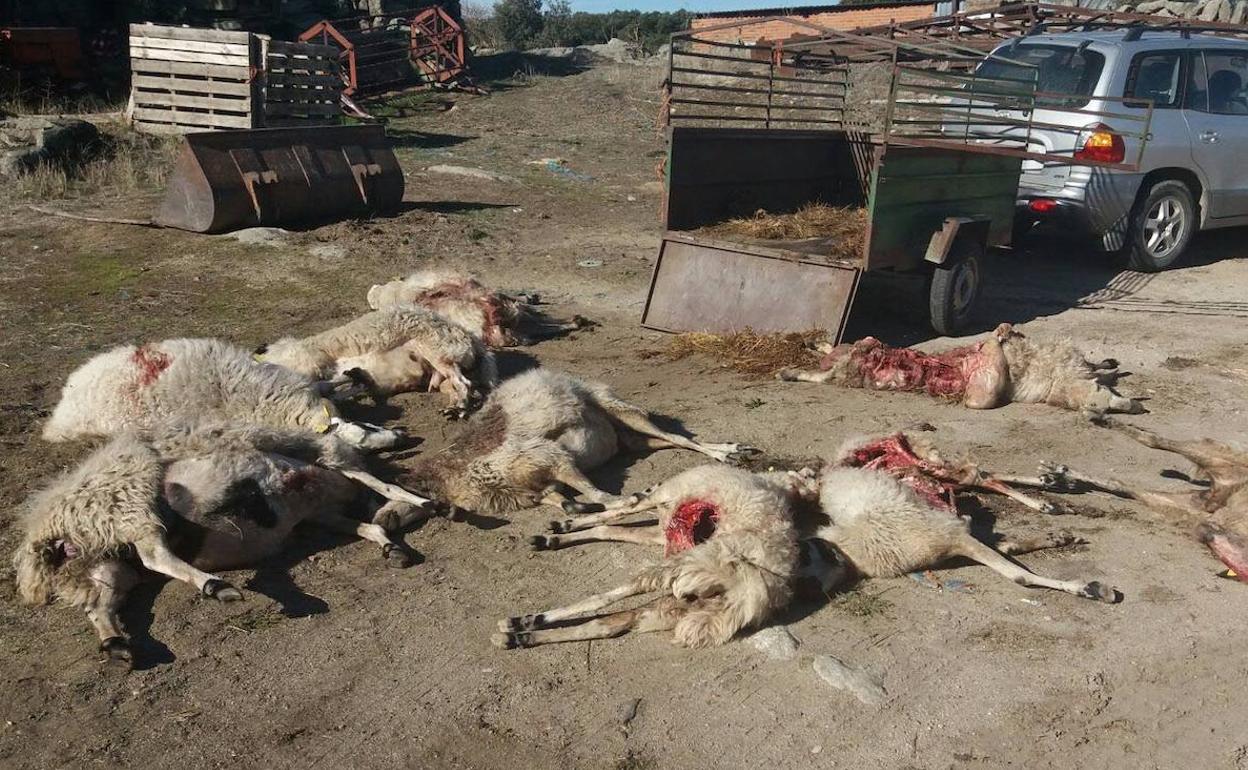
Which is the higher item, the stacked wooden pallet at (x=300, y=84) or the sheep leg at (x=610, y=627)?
the stacked wooden pallet at (x=300, y=84)

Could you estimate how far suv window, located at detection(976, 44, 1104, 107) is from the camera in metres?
9.91

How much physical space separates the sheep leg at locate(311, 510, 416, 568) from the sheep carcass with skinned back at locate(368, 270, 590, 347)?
9.76ft

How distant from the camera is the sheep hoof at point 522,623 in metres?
4.01

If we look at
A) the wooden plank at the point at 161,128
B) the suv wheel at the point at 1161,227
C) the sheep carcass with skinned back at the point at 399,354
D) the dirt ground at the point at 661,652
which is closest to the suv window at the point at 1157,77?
the suv wheel at the point at 1161,227

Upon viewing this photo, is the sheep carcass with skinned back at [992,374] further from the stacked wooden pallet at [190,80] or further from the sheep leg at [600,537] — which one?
the stacked wooden pallet at [190,80]

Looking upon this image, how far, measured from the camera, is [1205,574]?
4570 millimetres

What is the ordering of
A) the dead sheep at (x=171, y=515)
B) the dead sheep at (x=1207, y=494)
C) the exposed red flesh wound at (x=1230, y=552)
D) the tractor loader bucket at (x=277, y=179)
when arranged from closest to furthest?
the dead sheep at (x=171, y=515), the exposed red flesh wound at (x=1230, y=552), the dead sheep at (x=1207, y=494), the tractor loader bucket at (x=277, y=179)

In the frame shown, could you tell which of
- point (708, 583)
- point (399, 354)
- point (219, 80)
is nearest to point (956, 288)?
point (399, 354)

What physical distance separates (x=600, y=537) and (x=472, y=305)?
11.9ft

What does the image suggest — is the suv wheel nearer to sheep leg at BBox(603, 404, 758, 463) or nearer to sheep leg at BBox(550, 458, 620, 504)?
sheep leg at BBox(603, 404, 758, 463)

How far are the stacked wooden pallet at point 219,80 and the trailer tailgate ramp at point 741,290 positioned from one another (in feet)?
29.8

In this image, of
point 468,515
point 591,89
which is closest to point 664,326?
point 468,515

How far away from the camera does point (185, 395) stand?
5426 mm

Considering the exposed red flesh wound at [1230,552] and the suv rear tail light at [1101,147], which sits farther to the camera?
the suv rear tail light at [1101,147]
